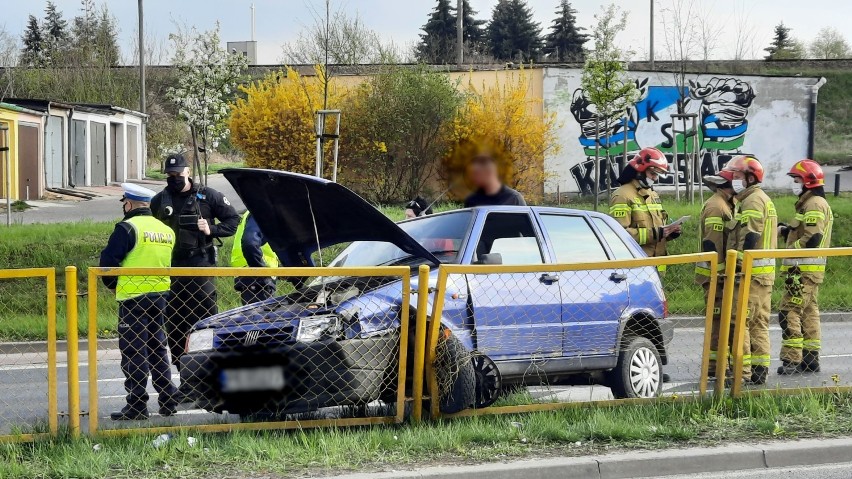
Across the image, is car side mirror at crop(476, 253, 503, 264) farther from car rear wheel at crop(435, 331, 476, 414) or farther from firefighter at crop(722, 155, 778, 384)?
firefighter at crop(722, 155, 778, 384)

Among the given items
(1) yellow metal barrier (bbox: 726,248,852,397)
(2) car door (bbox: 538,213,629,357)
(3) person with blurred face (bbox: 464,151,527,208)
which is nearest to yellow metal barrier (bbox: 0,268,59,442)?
(2) car door (bbox: 538,213,629,357)

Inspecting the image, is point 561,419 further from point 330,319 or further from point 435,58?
point 435,58

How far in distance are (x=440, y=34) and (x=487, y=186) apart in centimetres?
6658

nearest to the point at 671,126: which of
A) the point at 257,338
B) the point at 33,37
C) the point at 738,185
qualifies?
the point at 738,185

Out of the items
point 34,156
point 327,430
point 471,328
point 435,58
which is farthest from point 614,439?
point 435,58

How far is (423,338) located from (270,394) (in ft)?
3.35

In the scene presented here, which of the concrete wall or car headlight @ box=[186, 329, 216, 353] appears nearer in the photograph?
car headlight @ box=[186, 329, 216, 353]

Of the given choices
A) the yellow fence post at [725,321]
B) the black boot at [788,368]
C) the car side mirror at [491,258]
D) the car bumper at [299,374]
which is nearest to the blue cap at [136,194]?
the car bumper at [299,374]

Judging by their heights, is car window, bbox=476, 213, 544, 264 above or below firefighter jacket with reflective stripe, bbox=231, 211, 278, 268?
above

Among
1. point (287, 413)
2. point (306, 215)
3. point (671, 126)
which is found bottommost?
point (287, 413)

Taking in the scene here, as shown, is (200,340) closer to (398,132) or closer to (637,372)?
(637,372)

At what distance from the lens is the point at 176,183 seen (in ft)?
29.7

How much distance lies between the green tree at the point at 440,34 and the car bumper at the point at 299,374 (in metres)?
66.7

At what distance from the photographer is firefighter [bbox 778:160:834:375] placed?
Result: 348 inches
